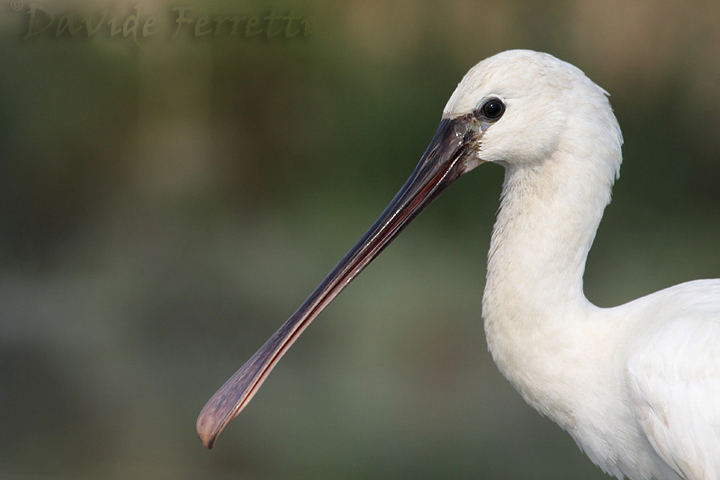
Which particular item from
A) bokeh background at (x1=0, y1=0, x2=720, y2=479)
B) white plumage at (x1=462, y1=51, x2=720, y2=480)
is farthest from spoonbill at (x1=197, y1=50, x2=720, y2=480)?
bokeh background at (x1=0, y1=0, x2=720, y2=479)

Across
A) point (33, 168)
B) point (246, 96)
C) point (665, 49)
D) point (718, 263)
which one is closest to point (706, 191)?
point (718, 263)

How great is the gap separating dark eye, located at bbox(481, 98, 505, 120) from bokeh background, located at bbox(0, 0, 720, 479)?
4653 mm

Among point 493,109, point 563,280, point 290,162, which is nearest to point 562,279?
point 563,280

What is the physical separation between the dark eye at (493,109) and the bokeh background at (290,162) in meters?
4.65

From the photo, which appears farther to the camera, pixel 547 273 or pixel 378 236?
pixel 378 236

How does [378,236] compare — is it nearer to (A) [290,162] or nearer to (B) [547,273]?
(B) [547,273]

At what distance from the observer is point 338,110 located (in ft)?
29.1

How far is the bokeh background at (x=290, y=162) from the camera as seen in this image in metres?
8.30

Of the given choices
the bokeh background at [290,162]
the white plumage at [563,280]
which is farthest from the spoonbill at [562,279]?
the bokeh background at [290,162]

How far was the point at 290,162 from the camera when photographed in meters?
9.05

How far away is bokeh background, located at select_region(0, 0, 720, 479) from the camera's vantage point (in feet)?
27.2

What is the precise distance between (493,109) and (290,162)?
587cm

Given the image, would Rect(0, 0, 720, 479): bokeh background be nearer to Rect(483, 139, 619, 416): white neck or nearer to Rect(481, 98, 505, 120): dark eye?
Rect(483, 139, 619, 416): white neck

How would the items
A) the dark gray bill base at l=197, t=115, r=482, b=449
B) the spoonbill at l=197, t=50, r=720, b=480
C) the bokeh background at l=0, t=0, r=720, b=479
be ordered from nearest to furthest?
1. the spoonbill at l=197, t=50, r=720, b=480
2. the dark gray bill base at l=197, t=115, r=482, b=449
3. the bokeh background at l=0, t=0, r=720, b=479
